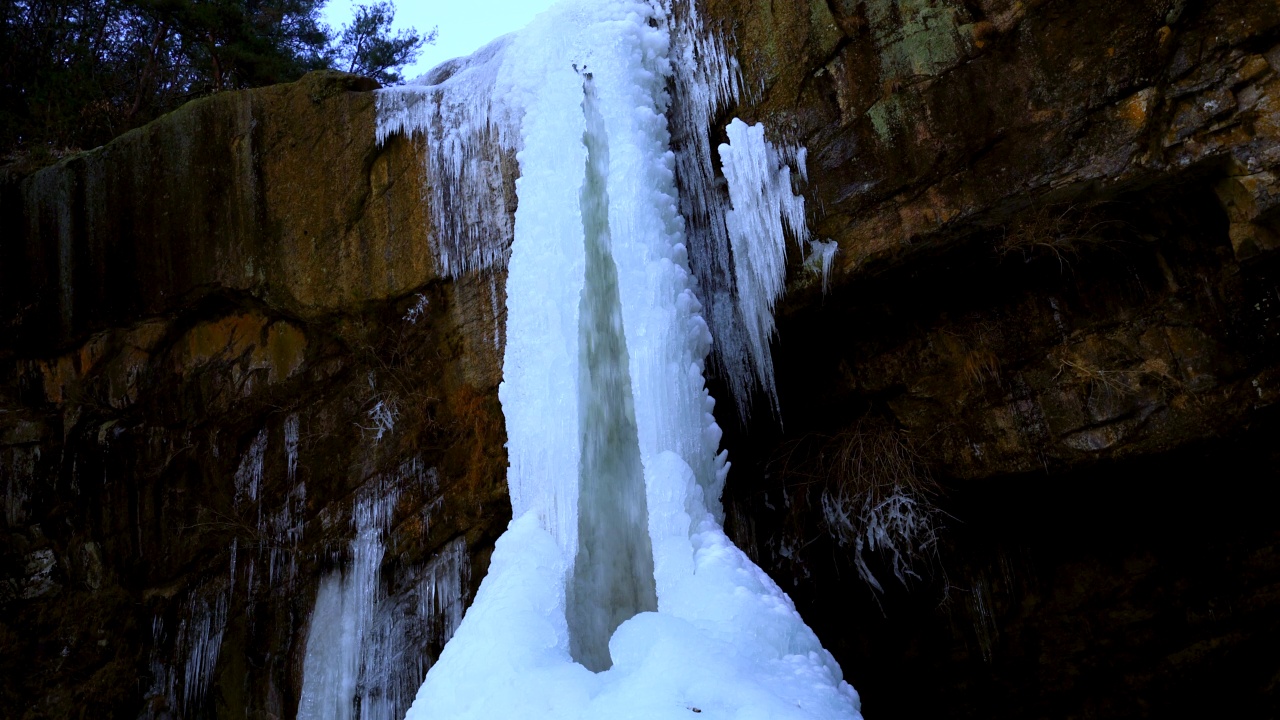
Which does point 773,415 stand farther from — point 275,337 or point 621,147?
point 275,337

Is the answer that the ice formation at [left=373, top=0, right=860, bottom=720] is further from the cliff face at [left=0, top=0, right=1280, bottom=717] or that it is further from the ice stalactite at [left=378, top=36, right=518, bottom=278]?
the cliff face at [left=0, top=0, right=1280, bottom=717]

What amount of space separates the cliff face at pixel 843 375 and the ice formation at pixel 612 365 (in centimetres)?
31

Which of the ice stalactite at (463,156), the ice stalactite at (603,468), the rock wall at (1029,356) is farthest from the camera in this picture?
the ice stalactite at (463,156)

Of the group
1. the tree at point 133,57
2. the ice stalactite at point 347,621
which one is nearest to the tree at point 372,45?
the tree at point 133,57

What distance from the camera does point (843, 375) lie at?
571 centimetres

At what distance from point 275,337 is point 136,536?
1839mm

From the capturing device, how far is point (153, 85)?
9.93 meters

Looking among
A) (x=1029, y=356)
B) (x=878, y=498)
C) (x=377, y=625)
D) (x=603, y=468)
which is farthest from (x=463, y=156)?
(x=1029, y=356)

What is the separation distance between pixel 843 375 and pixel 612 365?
1.80 meters

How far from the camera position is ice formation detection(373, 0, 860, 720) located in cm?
298

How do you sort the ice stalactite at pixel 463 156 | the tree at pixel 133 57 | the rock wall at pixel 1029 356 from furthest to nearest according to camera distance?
the tree at pixel 133 57 → the ice stalactite at pixel 463 156 → the rock wall at pixel 1029 356

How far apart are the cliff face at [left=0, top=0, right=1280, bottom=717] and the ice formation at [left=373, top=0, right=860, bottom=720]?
313mm

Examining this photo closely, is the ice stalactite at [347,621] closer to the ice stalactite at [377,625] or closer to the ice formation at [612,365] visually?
the ice stalactite at [377,625]

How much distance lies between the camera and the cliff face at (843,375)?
181 inches
